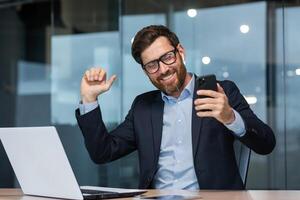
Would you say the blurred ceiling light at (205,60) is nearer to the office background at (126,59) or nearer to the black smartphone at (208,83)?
the office background at (126,59)

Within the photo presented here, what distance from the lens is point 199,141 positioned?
211cm

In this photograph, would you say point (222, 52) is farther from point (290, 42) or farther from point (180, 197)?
point (180, 197)

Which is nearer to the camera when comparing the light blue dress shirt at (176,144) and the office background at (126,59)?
the light blue dress shirt at (176,144)

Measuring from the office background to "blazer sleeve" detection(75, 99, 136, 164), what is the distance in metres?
2.50

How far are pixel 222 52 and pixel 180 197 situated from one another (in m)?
3.27

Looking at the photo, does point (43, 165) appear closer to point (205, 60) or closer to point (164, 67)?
point (164, 67)

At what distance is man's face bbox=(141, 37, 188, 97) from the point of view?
2.11 meters

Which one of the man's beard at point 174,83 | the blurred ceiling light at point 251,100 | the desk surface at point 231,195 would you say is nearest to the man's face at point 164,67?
the man's beard at point 174,83

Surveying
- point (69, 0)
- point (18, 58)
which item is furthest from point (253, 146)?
point (18, 58)

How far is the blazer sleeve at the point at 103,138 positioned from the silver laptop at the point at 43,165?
351mm

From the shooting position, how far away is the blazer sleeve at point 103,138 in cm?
213

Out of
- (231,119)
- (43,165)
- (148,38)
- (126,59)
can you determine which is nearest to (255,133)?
(231,119)

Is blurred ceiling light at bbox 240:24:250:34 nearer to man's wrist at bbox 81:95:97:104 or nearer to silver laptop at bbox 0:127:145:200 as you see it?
man's wrist at bbox 81:95:97:104

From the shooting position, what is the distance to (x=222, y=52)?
482 centimetres
